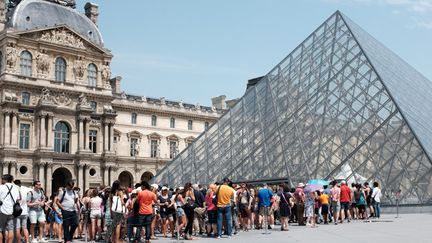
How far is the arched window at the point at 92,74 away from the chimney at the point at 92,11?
754 cm

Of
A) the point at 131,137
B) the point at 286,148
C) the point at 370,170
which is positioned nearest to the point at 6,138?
the point at 131,137

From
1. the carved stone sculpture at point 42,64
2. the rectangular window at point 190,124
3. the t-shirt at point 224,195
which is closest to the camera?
the t-shirt at point 224,195

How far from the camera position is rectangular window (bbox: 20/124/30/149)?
147 ft

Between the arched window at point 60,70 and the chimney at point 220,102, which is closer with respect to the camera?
the arched window at point 60,70

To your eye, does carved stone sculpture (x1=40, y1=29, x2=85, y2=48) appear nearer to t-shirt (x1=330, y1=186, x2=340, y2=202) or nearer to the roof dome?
the roof dome

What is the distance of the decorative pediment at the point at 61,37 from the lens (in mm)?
45878

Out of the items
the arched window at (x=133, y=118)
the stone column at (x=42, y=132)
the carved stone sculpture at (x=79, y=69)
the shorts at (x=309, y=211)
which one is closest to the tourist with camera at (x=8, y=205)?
the shorts at (x=309, y=211)

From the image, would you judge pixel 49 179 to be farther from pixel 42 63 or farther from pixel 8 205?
pixel 8 205

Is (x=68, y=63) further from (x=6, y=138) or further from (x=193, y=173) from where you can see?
(x=193, y=173)

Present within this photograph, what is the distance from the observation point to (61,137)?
46969mm

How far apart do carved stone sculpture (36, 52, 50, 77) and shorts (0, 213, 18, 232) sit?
124ft

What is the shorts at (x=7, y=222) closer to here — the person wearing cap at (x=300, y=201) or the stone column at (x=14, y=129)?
the person wearing cap at (x=300, y=201)

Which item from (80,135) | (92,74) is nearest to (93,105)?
(92,74)

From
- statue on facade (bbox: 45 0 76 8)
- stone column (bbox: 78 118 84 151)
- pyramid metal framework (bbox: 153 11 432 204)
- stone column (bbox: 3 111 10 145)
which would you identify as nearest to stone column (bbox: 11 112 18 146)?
stone column (bbox: 3 111 10 145)
